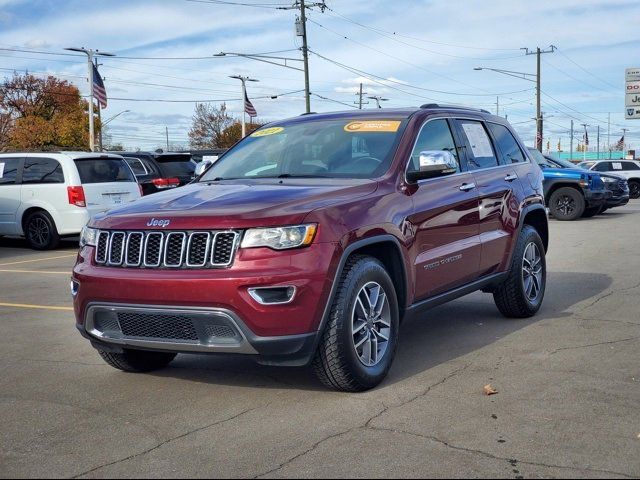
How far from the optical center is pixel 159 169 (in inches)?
743

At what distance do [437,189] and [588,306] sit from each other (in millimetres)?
2760

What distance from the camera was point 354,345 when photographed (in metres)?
4.75

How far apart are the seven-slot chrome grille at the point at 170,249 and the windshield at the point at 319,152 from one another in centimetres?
128

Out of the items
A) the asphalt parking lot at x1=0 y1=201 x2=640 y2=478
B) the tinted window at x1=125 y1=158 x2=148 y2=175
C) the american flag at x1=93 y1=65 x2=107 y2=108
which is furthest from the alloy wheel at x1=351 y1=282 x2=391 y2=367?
the american flag at x1=93 y1=65 x2=107 y2=108

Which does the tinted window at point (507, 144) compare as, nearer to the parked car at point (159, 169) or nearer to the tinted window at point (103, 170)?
the tinted window at point (103, 170)

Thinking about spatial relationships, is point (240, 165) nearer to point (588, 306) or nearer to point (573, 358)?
point (573, 358)

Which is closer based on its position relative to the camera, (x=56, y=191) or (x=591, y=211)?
(x=56, y=191)

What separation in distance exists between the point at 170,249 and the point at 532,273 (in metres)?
3.88

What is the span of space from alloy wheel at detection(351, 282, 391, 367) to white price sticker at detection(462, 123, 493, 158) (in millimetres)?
2149

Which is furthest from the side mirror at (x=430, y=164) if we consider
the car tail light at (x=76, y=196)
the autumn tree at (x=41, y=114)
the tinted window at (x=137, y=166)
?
the autumn tree at (x=41, y=114)

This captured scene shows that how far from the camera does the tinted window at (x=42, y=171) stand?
1438 centimetres

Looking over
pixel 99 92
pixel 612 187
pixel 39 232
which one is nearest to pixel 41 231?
pixel 39 232

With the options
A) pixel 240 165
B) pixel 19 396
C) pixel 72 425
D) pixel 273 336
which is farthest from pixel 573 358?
pixel 19 396

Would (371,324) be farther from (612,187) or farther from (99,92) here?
(99,92)
